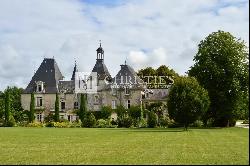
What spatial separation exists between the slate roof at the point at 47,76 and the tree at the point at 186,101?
35152 mm

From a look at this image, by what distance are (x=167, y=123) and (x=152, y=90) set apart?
17.9 meters

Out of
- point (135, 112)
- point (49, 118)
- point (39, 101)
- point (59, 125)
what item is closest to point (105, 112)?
point (135, 112)

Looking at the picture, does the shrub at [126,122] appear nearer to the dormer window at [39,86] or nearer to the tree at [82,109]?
the tree at [82,109]

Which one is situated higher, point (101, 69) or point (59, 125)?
point (101, 69)

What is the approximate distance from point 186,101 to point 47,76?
3814 centimetres

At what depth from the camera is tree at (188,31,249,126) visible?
55.8 meters

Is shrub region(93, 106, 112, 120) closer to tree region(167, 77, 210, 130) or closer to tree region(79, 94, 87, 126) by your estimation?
tree region(79, 94, 87, 126)

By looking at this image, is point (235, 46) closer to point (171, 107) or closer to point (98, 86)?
point (171, 107)

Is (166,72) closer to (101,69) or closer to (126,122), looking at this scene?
(101,69)

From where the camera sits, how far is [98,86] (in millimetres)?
77875

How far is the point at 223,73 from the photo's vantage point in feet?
184

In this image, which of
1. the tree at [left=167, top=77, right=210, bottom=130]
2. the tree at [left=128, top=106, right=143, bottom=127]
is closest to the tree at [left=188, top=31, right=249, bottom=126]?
the tree at [left=167, top=77, right=210, bottom=130]

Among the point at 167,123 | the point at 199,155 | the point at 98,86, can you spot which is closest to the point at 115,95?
the point at 98,86

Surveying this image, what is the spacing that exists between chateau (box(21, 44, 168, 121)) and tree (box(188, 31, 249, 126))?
1904cm
